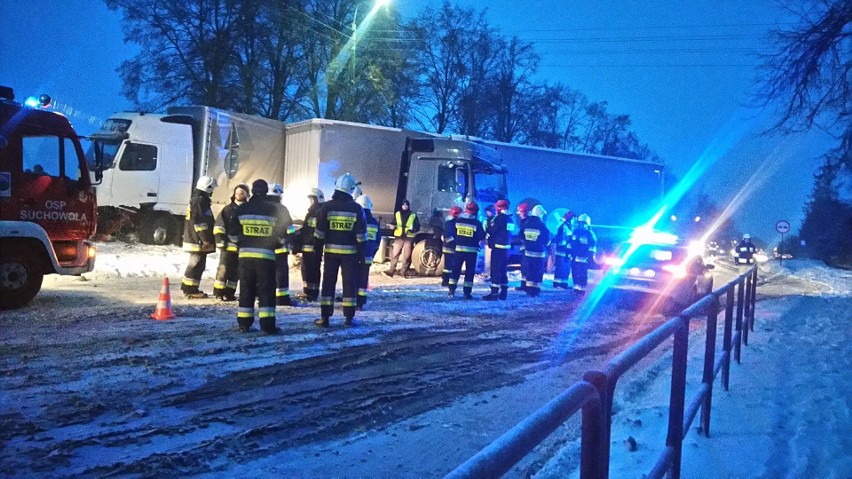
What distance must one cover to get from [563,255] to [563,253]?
0.05 m

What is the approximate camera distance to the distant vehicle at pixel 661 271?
1222 cm

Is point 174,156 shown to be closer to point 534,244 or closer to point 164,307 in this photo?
point 164,307

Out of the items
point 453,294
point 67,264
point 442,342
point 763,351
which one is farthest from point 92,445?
point 453,294

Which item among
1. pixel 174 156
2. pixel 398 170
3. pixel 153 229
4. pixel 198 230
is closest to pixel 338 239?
pixel 198 230

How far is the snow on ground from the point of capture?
4340mm

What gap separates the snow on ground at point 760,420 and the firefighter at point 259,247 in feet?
13.9

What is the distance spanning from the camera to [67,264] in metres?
9.56

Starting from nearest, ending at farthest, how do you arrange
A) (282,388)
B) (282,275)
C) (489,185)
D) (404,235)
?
(282,388) < (282,275) < (404,235) < (489,185)

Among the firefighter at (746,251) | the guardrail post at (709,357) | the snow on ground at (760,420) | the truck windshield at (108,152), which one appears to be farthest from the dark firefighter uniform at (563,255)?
the firefighter at (746,251)

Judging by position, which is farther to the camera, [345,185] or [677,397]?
[345,185]

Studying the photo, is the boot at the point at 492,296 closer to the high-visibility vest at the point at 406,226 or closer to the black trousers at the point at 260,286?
the high-visibility vest at the point at 406,226

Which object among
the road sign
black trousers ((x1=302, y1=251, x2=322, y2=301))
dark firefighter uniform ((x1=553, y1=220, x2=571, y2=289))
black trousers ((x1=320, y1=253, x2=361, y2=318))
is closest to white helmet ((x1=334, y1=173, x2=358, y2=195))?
black trousers ((x1=320, y1=253, x2=361, y2=318))

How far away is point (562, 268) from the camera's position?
15320mm

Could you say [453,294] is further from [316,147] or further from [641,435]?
[641,435]
